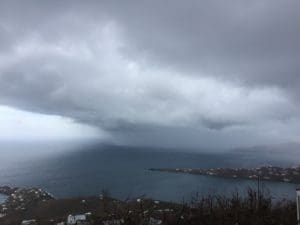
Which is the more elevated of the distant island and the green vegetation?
the distant island

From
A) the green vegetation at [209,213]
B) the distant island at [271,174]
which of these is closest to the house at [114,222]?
the green vegetation at [209,213]

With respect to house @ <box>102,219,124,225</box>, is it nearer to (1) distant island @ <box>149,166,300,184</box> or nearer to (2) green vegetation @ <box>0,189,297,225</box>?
(2) green vegetation @ <box>0,189,297,225</box>

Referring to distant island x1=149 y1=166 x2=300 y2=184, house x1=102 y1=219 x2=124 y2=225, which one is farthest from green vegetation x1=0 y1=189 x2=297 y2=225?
distant island x1=149 y1=166 x2=300 y2=184

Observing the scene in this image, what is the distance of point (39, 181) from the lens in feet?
239

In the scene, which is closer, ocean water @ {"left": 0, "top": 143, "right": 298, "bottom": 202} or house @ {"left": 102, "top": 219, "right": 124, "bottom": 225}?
house @ {"left": 102, "top": 219, "right": 124, "bottom": 225}

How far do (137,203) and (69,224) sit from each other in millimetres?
1417

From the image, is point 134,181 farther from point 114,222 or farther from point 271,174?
point 114,222

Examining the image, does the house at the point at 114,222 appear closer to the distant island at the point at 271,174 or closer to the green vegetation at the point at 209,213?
the green vegetation at the point at 209,213

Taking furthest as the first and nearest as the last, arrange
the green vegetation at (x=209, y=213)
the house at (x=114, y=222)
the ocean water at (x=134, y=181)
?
the ocean water at (x=134, y=181)
the green vegetation at (x=209, y=213)
the house at (x=114, y=222)

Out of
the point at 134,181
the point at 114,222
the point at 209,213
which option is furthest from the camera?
the point at 134,181

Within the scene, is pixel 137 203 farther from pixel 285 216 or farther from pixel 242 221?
pixel 285 216

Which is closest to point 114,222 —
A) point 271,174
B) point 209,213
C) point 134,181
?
point 209,213

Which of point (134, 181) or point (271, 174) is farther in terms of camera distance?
point (134, 181)

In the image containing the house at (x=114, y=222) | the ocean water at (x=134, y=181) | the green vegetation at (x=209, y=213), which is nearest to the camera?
the house at (x=114, y=222)
